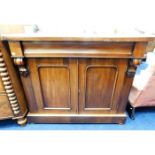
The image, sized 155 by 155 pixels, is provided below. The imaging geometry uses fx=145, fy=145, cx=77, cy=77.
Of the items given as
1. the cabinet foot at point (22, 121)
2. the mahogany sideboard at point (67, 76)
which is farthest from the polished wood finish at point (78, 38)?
the cabinet foot at point (22, 121)

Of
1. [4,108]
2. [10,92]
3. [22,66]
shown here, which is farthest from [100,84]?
[4,108]

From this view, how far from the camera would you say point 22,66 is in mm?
1020

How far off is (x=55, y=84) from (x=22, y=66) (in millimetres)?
275

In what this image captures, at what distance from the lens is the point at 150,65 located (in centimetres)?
107

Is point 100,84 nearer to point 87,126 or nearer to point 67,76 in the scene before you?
point 67,76

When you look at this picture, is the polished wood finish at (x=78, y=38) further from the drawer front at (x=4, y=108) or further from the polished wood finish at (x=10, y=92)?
the drawer front at (x=4, y=108)

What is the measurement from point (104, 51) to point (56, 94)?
0.52m

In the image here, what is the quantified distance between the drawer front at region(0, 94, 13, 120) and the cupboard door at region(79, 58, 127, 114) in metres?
0.59

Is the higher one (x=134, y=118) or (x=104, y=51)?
(x=104, y=51)

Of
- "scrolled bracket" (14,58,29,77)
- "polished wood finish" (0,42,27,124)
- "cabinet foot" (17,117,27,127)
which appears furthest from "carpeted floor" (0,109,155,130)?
"scrolled bracket" (14,58,29,77)

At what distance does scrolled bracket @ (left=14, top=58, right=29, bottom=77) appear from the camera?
98 cm
